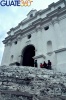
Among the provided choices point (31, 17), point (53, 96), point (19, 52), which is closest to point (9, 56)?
point (19, 52)

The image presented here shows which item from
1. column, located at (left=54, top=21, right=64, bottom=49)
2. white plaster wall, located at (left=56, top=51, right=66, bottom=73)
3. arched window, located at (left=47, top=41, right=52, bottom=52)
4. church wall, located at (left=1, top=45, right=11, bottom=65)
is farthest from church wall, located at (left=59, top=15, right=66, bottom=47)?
church wall, located at (left=1, top=45, right=11, bottom=65)

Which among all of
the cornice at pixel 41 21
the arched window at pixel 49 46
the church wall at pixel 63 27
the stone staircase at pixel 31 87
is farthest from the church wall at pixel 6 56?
the stone staircase at pixel 31 87

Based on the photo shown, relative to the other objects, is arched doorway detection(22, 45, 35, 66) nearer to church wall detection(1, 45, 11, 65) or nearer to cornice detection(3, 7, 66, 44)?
cornice detection(3, 7, 66, 44)

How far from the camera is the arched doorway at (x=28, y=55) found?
1934 cm

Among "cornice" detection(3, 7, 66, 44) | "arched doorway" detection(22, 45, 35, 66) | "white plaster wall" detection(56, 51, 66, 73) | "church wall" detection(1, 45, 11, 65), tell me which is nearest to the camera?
"white plaster wall" detection(56, 51, 66, 73)

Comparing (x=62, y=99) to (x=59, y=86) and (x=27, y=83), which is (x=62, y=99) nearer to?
(x=59, y=86)

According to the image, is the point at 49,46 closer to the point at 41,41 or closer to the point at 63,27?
the point at 41,41

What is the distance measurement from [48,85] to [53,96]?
1065 millimetres

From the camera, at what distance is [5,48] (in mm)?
23281

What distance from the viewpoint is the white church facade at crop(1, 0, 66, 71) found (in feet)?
51.5

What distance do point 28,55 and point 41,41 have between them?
3.55 meters

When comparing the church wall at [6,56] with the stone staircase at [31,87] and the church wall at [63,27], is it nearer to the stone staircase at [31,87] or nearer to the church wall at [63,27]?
the church wall at [63,27]

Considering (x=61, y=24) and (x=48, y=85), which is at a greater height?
(x=61, y=24)

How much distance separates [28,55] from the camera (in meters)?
19.8
